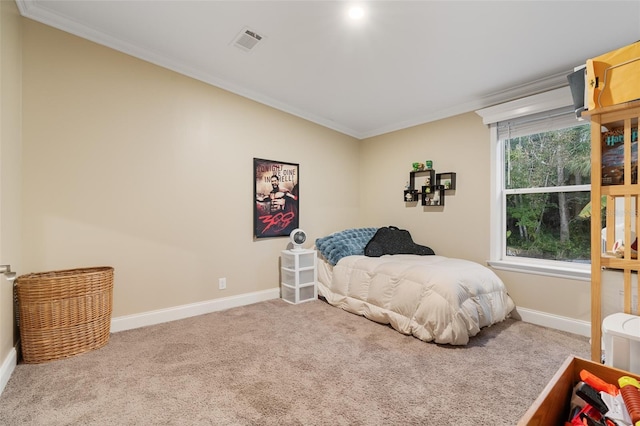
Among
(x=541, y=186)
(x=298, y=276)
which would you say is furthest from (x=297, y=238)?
(x=541, y=186)

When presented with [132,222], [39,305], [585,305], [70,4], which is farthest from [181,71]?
[585,305]

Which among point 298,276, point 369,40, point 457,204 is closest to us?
point 369,40

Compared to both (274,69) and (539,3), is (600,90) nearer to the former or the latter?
(539,3)

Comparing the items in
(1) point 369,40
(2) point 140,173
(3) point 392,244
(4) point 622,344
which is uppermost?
(1) point 369,40

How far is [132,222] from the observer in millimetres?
Answer: 2572

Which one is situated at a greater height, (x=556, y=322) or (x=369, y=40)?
(x=369, y=40)

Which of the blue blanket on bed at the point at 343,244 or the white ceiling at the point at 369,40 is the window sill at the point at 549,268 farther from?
the white ceiling at the point at 369,40

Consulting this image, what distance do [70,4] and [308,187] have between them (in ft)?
8.88

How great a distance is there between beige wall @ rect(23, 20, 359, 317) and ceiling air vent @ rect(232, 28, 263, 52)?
2.59ft

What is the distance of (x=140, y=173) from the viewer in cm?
262

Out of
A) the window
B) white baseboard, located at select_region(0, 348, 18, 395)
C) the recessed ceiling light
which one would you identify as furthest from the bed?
white baseboard, located at select_region(0, 348, 18, 395)

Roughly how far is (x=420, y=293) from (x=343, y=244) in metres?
1.25

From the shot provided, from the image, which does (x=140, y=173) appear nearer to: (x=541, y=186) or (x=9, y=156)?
(x=9, y=156)

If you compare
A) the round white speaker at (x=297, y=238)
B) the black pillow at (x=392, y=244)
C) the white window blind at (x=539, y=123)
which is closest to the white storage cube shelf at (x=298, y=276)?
the round white speaker at (x=297, y=238)
